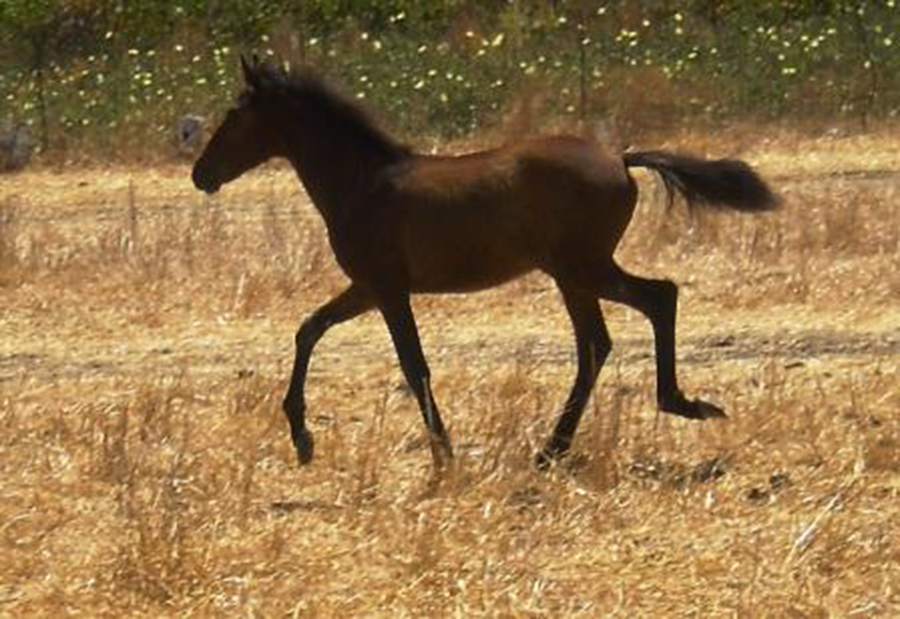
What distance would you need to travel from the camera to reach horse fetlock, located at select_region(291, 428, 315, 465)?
29.5 feet

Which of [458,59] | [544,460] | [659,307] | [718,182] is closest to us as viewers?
[544,460]

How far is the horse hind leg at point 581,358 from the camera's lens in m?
8.73

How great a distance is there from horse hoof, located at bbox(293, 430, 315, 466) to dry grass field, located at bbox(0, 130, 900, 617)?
8 centimetres

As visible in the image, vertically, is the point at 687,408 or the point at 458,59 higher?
the point at 687,408

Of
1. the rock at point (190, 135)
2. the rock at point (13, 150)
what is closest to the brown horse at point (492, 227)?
the rock at point (13, 150)

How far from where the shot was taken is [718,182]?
930 centimetres

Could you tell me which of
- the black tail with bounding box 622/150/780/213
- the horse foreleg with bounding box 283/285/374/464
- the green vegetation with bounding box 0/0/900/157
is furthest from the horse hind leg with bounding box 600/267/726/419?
the green vegetation with bounding box 0/0/900/157

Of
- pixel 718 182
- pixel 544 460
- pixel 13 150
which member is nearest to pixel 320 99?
pixel 718 182

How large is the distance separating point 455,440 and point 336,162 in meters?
1.28

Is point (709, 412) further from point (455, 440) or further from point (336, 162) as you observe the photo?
point (336, 162)

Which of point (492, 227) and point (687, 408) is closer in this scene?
point (687, 408)

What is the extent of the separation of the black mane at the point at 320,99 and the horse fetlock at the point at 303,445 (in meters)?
1.25

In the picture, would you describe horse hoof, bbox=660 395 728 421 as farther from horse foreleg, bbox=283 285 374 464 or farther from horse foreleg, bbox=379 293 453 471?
horse foreleg, bbox=283 285 374 464

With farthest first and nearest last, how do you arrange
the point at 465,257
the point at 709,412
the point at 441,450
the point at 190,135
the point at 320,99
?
the point at 190,135 < the point at 320,99 < the point at 465,257 < the point at 709,412 < the point at 441,450
